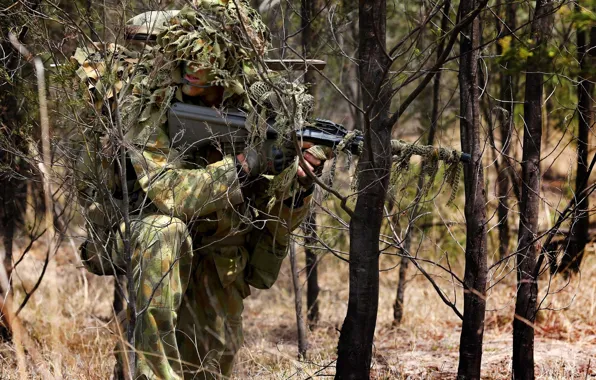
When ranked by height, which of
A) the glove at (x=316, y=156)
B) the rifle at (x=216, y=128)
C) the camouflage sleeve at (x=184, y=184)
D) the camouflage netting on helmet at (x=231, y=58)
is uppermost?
the camouflage netting on helmet at (x=231, y=58)

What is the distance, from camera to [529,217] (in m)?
4.03

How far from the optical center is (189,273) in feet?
13.7

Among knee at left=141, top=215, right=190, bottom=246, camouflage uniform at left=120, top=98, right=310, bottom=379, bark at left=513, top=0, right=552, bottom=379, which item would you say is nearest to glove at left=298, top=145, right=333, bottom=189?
camouflage uniform at left=120, top=98, right=310, bottom=379

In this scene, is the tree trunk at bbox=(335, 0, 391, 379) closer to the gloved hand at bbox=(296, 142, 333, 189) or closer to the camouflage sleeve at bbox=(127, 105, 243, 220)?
the gloved hand at bbox=(296, 142, 333, 189)

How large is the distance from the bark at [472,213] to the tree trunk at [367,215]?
54 centimetres

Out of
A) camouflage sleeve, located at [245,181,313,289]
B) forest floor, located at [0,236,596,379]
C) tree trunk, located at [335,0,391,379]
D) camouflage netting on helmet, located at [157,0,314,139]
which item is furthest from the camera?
forest floor, located at [0,236,596,379]

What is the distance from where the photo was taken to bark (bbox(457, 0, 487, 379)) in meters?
3.80

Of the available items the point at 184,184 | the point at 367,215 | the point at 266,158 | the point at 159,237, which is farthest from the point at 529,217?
the point at 159,237

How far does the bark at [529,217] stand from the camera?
396 cm

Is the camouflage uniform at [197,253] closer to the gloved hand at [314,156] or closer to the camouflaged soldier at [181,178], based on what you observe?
the camouflaged soldier at [181,178]

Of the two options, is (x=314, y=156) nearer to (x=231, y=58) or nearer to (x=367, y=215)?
(x=367, y=215)

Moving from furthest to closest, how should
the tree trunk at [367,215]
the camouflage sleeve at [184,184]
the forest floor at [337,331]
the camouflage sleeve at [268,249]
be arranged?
the forest floor at [337,331] → the camouflage sleeve at [268,249] → the camouflage sleeve at [184,184] → the tree trunk at [367,215]

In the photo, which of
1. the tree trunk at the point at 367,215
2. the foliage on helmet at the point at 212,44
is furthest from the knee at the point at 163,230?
the tree trunk at the point at 367,215

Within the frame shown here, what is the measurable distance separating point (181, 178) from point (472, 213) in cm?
131
